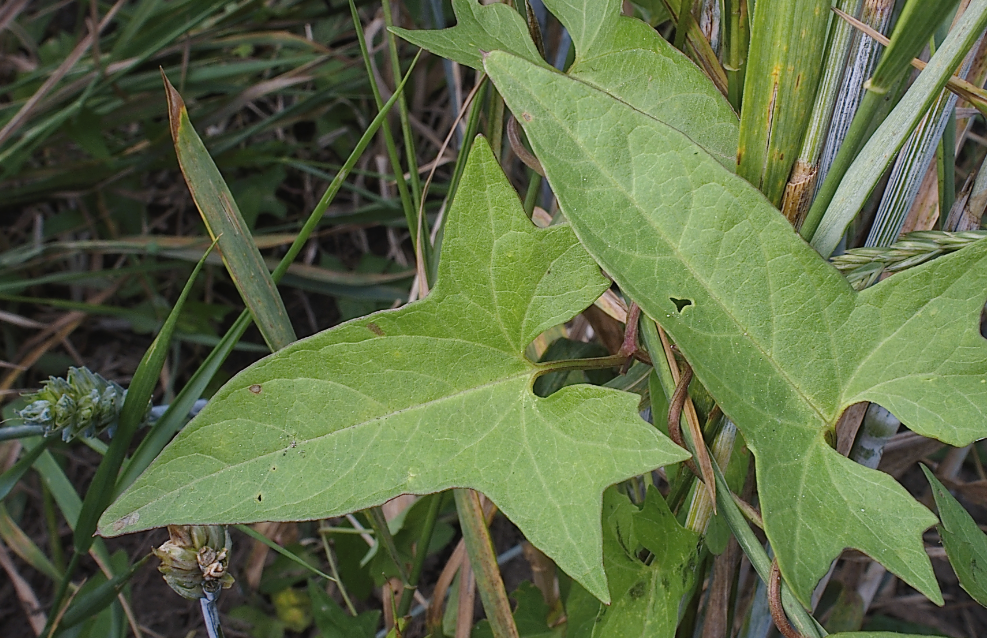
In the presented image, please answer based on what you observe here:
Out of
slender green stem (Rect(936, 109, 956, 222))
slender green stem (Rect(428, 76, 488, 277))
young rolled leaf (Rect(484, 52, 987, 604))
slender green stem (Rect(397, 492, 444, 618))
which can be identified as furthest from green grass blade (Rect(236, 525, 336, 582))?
slender green stem (Rect(936, 109, 956, 222))

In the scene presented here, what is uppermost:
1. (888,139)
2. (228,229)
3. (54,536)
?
(888,139)

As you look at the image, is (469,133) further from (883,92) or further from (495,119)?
(883,92)

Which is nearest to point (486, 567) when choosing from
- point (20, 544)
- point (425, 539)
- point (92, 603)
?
point (425, 539)

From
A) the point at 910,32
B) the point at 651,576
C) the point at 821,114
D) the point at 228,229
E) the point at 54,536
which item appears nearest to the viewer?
the point at 910,32

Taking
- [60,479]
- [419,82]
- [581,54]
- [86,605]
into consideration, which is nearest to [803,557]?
[581,54]

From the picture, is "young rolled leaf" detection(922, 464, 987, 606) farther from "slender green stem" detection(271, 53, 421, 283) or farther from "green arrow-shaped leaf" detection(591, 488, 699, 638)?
"slender green stem" detection(271, 53, 421, 283)
